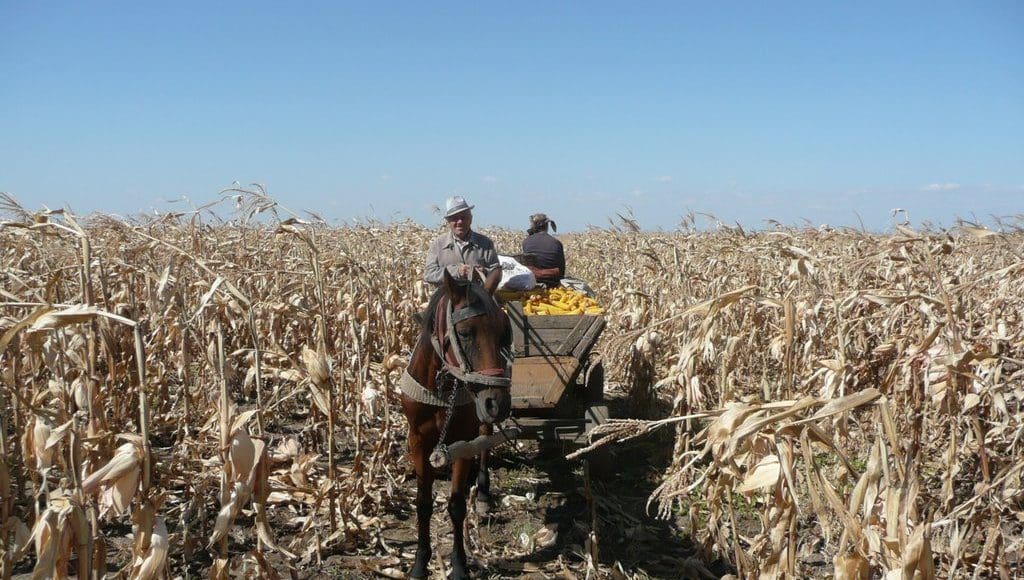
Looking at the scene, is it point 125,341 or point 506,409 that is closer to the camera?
point 506,409

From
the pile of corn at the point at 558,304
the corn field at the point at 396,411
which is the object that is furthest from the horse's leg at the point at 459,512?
the pile of corn at the point at 558,304

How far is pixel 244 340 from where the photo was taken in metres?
8.75

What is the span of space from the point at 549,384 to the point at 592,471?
1.17 metres

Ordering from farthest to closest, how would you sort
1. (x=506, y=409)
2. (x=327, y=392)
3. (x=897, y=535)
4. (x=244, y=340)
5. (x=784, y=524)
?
(x=244, y=340) → (x=327, y=392) → (x=506, y=409) → (x=784, y=524) → (x=897, y=535)

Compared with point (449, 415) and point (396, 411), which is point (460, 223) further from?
point (396, 411)

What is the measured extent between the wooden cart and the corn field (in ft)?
1.91

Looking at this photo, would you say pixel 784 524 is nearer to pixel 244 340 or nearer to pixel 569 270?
pixel 244 340

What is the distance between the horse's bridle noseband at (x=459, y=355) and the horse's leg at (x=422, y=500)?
2.60 ft

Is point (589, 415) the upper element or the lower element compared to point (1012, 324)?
lower

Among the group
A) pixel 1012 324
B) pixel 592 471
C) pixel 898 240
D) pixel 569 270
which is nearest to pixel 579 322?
pixel 592 471

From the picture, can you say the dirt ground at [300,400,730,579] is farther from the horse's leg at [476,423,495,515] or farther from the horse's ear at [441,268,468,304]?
the horse's ear at [441,268,468,304]

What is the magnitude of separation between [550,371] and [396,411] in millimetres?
2623

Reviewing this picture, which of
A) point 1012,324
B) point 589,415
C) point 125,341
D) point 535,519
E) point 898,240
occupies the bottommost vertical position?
point 535,519

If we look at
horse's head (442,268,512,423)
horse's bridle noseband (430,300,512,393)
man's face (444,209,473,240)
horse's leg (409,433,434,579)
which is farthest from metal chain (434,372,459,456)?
man's face (444,209,473,240)
